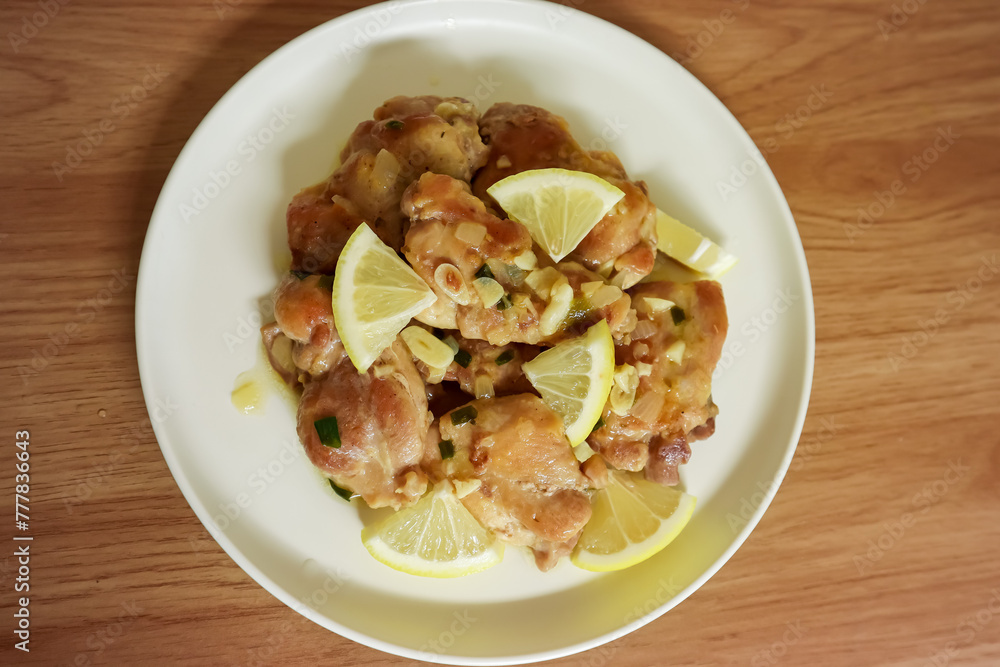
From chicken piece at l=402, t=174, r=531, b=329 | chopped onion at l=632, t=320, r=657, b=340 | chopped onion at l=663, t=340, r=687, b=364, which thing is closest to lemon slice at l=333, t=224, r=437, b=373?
chicken piece at l=402, t=174, r=531, b=329

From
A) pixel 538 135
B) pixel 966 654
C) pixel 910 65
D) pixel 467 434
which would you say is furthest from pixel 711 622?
pixel 910 65

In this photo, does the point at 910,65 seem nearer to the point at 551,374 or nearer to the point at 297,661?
the point at 551,374

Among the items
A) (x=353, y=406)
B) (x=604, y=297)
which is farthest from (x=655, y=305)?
(x=353, y=406)

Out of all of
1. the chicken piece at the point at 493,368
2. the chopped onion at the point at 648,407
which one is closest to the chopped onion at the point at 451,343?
the chicken piece at the point at 493,368

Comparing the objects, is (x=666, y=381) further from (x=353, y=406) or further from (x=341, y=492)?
(x=341, y=492)

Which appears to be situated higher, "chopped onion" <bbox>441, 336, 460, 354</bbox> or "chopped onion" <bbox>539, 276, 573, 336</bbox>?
"chopped onion" <bbox>539, 276, 573, 336</bbox>

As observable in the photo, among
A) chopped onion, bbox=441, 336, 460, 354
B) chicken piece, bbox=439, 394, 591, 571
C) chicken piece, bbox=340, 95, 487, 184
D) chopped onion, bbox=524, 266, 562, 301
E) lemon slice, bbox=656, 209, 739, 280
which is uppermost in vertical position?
chicken piece, bbox=340, 95, 487, 184

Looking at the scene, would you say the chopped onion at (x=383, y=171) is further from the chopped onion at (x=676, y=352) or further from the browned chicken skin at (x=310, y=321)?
the chopped onion at (x=676, y=352)

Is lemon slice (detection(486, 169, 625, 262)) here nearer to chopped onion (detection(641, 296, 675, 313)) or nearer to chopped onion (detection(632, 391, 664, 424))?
chopped onion (detection(641, 296, 675, 313))
